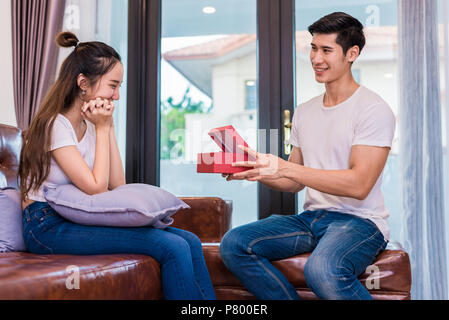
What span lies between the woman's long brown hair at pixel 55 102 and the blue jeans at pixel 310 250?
0.69m

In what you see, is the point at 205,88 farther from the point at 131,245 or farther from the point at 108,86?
the point at 131,245

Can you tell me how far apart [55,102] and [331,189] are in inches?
39.1

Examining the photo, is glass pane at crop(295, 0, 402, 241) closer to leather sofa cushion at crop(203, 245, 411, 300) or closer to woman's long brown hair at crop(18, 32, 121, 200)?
leather sofa cushion at crop(203, 245, 411, 300)

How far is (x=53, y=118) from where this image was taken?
4.61 ft

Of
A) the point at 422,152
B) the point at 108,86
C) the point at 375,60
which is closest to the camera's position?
the point at 108,86

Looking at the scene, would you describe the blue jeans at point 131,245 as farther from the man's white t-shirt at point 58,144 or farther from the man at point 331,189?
the man at point 331,189

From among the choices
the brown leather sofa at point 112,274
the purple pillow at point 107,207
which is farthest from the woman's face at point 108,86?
the brown leather sofa at point 112,274

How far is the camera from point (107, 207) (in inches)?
50.6

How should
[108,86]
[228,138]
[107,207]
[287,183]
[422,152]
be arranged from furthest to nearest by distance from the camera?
[422,152] → [287,183] → [108,86] → [228,138] → [107,207]

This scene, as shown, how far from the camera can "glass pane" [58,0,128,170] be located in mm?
2574

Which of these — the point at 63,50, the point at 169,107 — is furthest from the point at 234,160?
the point at 63,50

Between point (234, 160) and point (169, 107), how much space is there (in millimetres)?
1328

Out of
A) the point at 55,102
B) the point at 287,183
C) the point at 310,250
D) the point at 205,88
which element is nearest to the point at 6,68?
the point at 205,88
